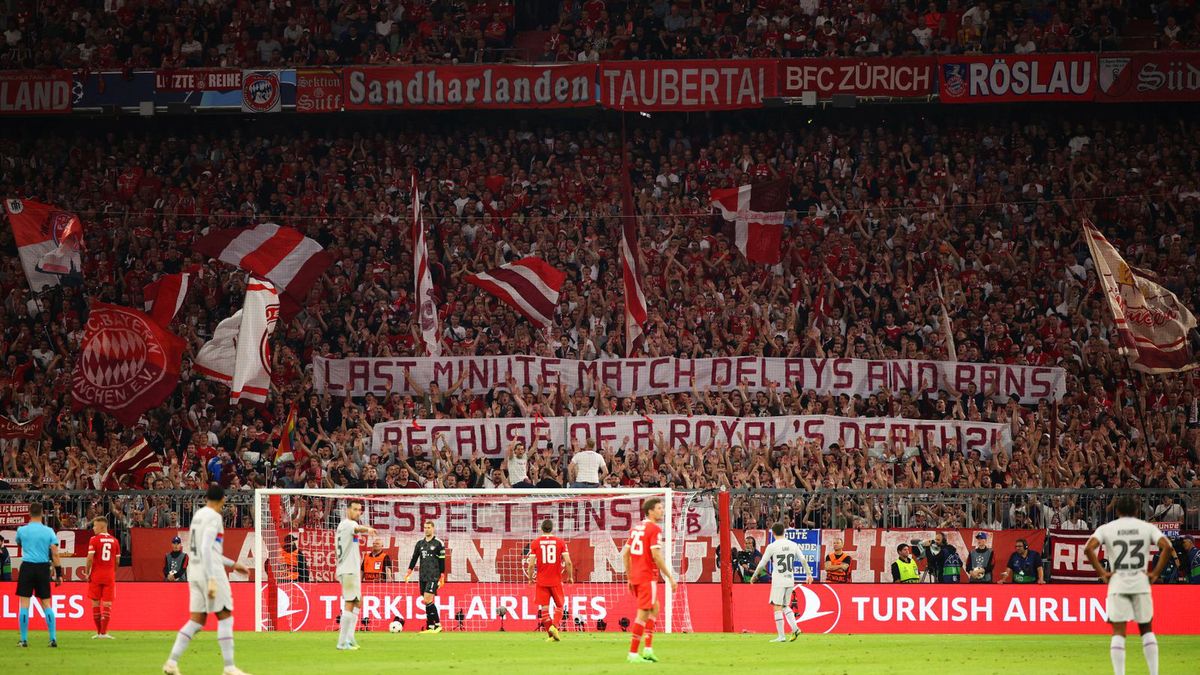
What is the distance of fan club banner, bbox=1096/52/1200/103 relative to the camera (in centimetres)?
3538

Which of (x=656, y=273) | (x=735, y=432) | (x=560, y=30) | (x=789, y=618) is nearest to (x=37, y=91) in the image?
(x=560, y=30)

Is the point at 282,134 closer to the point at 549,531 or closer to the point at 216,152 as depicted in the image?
the point at 216,152

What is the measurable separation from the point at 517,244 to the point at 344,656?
17658mm

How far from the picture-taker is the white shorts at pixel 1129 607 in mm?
14062

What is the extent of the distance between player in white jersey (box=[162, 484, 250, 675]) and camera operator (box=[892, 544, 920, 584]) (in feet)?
43.6

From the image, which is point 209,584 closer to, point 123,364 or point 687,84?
point 123,364

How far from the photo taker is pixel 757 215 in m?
32.9

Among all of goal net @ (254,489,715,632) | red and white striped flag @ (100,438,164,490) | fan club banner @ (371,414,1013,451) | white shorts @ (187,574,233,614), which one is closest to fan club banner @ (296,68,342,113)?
fan club banner @ (371,414,1013,451)

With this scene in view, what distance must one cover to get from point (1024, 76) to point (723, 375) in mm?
11399

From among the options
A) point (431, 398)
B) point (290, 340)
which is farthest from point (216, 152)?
point (431, 398)

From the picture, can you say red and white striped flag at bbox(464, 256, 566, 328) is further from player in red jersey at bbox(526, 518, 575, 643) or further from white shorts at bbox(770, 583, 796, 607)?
white shorts at bbox(770, 583, 796, 607)

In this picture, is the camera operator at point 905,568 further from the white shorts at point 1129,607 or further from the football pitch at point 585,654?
the white shorts at point 1129,607

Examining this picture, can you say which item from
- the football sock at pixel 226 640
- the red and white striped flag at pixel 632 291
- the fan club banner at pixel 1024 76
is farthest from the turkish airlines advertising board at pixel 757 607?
the fan club banner at pixel 1024 76

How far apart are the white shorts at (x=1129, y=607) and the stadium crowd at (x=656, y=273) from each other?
38.1ft
